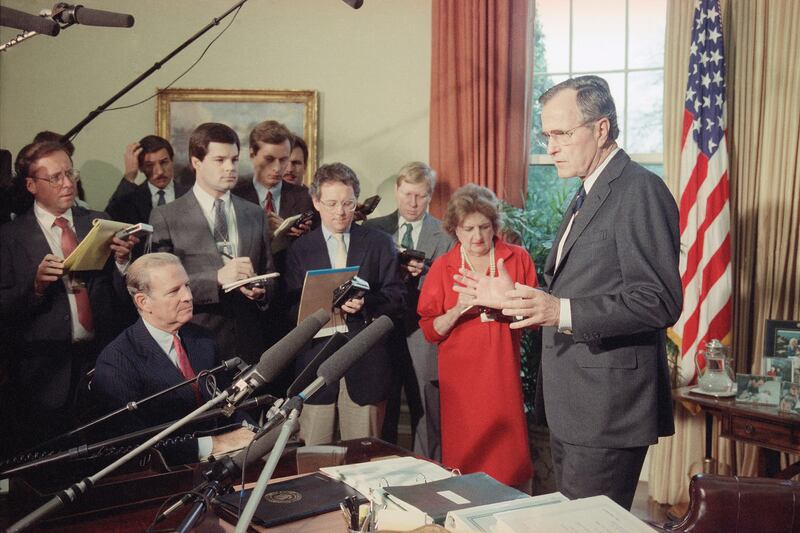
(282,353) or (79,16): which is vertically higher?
(79,16)

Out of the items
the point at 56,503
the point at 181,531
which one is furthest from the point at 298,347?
the point at 56,503

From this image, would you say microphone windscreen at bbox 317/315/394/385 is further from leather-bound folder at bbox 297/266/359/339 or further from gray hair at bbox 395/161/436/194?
gray hair at bbox 395/161/436/194

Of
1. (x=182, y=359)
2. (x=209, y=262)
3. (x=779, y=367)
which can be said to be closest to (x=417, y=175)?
(x=209, y=262)

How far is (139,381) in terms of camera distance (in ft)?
8.00

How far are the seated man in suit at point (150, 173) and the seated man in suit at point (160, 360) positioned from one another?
1958mm

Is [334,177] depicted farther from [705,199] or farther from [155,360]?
[705,199]

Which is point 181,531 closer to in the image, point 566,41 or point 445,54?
point 445,54

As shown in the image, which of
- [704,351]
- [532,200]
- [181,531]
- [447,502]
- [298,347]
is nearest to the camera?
[181,531]

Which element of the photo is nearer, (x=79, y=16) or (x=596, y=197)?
(x=79, y=16)

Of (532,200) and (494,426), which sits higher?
(532,200)

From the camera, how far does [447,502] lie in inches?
61.0

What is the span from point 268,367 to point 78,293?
2.37 m

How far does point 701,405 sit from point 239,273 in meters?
2.37

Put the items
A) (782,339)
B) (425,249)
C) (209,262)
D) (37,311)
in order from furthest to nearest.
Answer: (425,249), (782,339), (209,262), (37,311)
